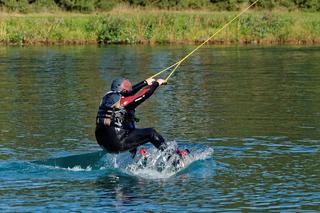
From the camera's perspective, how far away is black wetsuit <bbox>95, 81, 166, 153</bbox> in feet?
55.2

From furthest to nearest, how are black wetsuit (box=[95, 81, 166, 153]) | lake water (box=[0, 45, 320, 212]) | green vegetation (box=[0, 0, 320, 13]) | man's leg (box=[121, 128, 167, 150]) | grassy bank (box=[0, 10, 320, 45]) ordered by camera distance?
green vegetation (box=[0, 0, 320, 13]) → grassy bank (box=[0, 10, 320, 45]) → man's leg (box=[121, 128, 167, 150]) → black wetsuit (box=[95, 81, 166, 153]) → lake water (box=[0, 45, 320, 212])

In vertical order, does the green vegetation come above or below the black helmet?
above

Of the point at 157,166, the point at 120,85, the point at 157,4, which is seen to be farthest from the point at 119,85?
the point at 157,4

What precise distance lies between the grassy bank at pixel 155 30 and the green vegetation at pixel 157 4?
14374mm

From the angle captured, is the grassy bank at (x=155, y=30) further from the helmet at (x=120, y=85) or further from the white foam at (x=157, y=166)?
the white foam at (x=157, y=166)

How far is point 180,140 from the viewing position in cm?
2002

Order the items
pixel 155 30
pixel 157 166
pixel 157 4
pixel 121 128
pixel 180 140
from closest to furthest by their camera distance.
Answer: pixel 157 166, pixel 121 128, pixel 180 140, pixel 155 30, pixel 157 4

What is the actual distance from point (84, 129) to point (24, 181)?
230 inches

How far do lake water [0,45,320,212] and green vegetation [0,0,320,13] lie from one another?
34.1m

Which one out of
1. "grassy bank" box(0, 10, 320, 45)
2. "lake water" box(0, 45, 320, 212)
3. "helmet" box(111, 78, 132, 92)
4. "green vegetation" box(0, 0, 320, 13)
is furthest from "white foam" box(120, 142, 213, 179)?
"green vegetation" box(0, 0, 320, 13)

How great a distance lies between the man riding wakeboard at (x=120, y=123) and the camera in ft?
55.2

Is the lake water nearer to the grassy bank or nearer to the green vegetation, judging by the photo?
the grassy bank

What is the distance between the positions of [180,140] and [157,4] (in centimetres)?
5765

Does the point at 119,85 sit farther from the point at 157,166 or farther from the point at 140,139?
the point at 157,166
